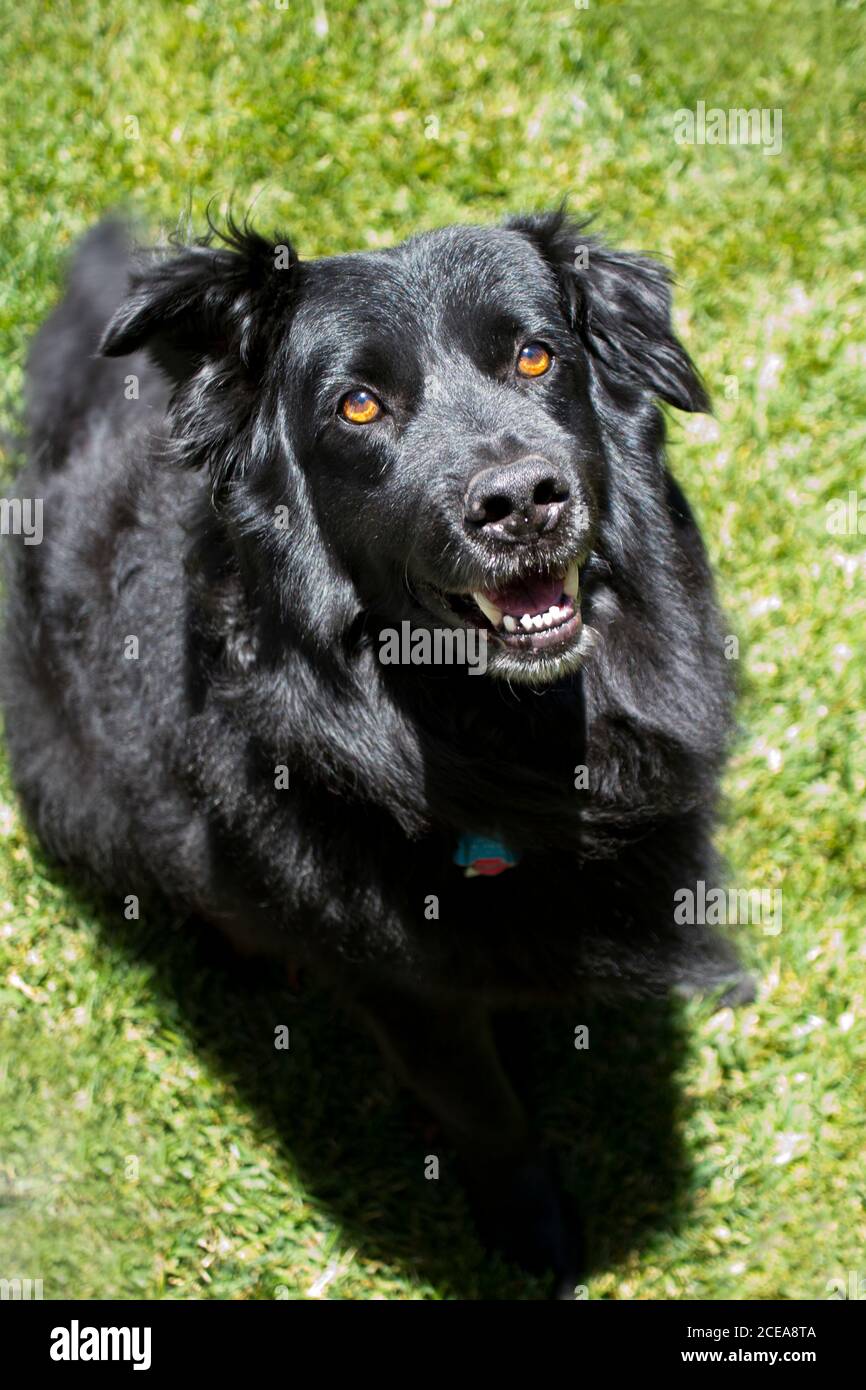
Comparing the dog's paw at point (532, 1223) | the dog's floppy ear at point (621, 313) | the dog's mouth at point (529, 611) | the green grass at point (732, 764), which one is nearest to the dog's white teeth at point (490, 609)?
the dog's mouth at point (529, 611)

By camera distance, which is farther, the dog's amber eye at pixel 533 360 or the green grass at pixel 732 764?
the green grass at pixel 732 764

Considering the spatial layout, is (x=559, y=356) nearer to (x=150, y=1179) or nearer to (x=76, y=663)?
(x=76, y=663)

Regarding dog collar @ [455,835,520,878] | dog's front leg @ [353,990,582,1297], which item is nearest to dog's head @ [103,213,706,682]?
dog collar @ [455,835,520,878]

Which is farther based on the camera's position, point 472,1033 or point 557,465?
point 472,1033

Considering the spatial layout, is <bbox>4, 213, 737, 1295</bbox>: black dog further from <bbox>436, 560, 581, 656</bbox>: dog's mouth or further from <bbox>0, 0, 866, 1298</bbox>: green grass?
<bbox>0, 0, 866, 1298</bbox>: green grass

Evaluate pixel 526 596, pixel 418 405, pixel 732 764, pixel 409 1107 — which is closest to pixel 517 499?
pixel 526 596

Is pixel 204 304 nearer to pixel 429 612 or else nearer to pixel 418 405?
pixel 418 405

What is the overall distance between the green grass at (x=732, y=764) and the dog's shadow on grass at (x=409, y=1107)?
0.01 m

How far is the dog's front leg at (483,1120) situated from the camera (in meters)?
4.10

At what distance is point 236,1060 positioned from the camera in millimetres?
4922

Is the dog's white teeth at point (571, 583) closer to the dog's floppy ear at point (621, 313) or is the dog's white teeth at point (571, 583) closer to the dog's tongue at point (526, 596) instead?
the dog's tongue at point (526, 596)

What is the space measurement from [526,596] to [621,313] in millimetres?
843

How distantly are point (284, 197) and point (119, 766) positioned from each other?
3.08 meters

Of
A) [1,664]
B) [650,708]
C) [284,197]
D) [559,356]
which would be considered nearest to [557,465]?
[559,356]
